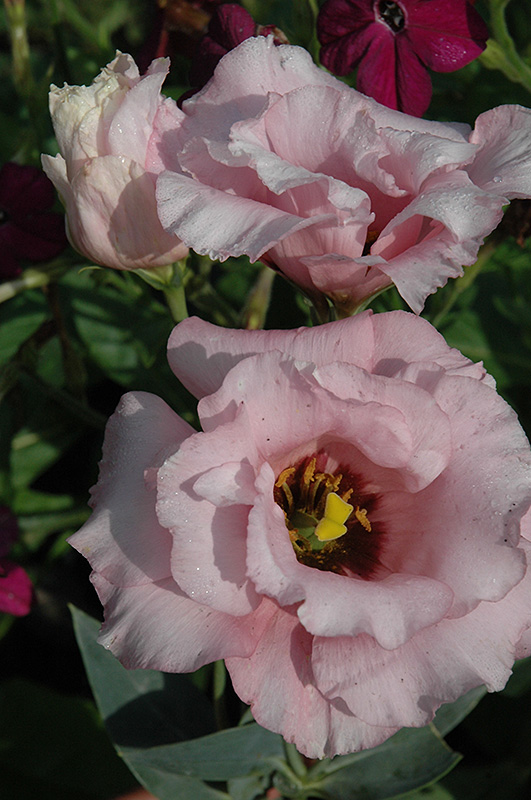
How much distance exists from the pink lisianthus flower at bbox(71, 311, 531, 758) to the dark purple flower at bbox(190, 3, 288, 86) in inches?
10.0

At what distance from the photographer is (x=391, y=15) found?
639 mm

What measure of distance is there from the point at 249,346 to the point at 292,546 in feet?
0.43

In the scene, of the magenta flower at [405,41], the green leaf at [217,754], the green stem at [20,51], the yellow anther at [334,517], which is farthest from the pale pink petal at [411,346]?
the green stem at [20,51]

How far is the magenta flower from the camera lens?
2.05 ft

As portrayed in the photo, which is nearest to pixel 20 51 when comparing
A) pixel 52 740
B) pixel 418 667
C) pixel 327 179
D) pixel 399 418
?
pixel 327 179

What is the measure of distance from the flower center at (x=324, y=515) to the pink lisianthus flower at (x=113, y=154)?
0.69 ft

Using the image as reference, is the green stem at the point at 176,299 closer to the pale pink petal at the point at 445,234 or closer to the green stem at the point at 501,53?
the pale pink petal at the point at 445,234

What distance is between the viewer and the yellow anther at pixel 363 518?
0.62 metres

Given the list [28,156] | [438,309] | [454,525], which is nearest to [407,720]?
[454,525]

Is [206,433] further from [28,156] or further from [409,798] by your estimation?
[409,798]

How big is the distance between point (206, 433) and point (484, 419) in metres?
0.17

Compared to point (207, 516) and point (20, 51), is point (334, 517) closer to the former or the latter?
point (207, 516)

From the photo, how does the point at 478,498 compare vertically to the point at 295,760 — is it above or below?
above

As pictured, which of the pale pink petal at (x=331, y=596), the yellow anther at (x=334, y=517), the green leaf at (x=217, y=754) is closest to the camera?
the pale pink petal at (x=331, y=596)
